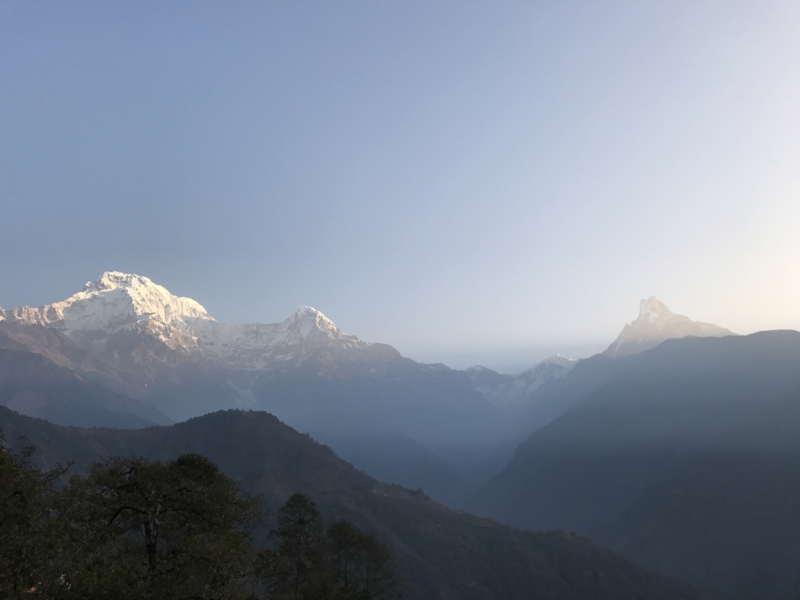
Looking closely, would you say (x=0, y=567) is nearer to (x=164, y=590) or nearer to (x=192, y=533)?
(x=164, y=590)

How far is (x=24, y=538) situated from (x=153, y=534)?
9.32 m

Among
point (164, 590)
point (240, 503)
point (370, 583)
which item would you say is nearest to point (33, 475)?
point (164, 590)

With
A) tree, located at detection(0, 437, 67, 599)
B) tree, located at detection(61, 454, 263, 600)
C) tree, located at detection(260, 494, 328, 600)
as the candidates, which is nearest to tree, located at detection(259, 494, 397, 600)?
tree, located at detection(260, 494, 328, 600)

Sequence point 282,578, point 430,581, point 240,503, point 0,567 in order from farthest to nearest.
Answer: point 430,581 → point 282,578 → point 240,503 → point 0,567

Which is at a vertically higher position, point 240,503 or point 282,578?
point 240,503

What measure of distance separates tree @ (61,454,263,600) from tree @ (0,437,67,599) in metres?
1.07

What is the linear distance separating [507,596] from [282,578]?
14996 cm

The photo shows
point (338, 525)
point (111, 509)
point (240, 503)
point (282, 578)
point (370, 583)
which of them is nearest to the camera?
point (111, 509)

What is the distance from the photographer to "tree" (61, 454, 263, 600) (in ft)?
75.9

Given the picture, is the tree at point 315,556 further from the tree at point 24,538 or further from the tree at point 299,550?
the tree at point 24,538

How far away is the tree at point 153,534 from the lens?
23125mm

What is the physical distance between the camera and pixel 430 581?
170m

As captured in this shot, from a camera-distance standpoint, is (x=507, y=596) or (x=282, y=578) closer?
(x=282, y=578)

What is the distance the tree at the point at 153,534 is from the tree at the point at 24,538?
3.50ft
